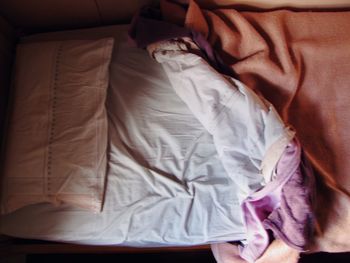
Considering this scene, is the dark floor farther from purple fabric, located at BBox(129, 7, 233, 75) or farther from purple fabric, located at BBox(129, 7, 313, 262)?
purple fabric, located at BBox(129, 7, 233, 75)

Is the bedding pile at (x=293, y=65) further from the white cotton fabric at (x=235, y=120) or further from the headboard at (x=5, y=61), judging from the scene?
the headboard at (x=5, y=61)

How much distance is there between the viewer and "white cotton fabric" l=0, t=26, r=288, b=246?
945 millimetres

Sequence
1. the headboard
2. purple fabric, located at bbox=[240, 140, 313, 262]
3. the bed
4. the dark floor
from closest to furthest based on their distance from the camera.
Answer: purple fabric, located at bbox=[240, 140, 313, 262], the bed, the headboard, the dark floor

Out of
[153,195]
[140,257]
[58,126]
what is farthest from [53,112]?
[140,257]

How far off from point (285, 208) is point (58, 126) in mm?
720

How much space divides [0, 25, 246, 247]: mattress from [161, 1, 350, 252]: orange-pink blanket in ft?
0.81

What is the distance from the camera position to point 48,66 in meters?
1.07

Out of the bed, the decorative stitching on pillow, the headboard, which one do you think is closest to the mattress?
the bed

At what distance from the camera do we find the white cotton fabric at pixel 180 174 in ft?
3.10

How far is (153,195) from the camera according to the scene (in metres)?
0.98

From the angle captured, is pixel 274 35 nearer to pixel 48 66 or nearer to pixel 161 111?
pixel 161 111

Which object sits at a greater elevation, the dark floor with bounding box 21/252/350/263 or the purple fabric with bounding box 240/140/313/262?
the purple fabric with bounding box 240/140/313/262

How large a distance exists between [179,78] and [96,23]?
1.53 feet

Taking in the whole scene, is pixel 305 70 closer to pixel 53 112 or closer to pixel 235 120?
pixel 235 120
